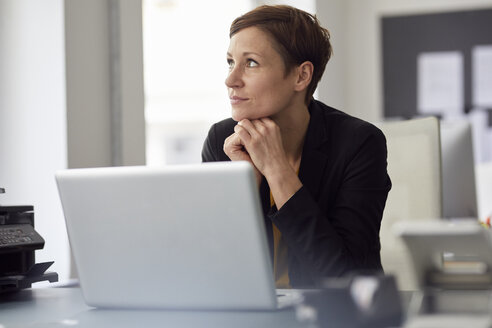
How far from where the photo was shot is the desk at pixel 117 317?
1078 mm

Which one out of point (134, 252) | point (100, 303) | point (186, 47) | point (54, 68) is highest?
point (186, 47)

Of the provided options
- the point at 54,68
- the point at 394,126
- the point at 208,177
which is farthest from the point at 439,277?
the point at 54,68

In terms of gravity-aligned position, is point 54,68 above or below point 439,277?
above

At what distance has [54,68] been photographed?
2.31 metres

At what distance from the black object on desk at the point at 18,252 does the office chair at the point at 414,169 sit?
1.12m

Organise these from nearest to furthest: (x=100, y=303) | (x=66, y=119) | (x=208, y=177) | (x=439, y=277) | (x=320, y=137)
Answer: (x=439, y=277) → (x=208, y=177) → (x=100, y=303) → (x=320, y=137) → (x=66, y=119)

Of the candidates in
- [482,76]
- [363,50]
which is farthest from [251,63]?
[482,76]

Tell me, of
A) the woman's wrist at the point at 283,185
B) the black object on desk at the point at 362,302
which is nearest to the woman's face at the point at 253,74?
the woman's wrist at the point at 283,185

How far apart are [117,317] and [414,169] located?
1341mm

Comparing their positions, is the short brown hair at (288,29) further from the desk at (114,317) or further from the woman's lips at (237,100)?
the desk at (114,317)

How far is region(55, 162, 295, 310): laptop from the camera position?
1.07 meters

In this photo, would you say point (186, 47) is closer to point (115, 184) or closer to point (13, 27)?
point (13, 27)

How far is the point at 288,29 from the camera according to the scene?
67.6 inches

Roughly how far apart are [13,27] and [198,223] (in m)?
1.59
